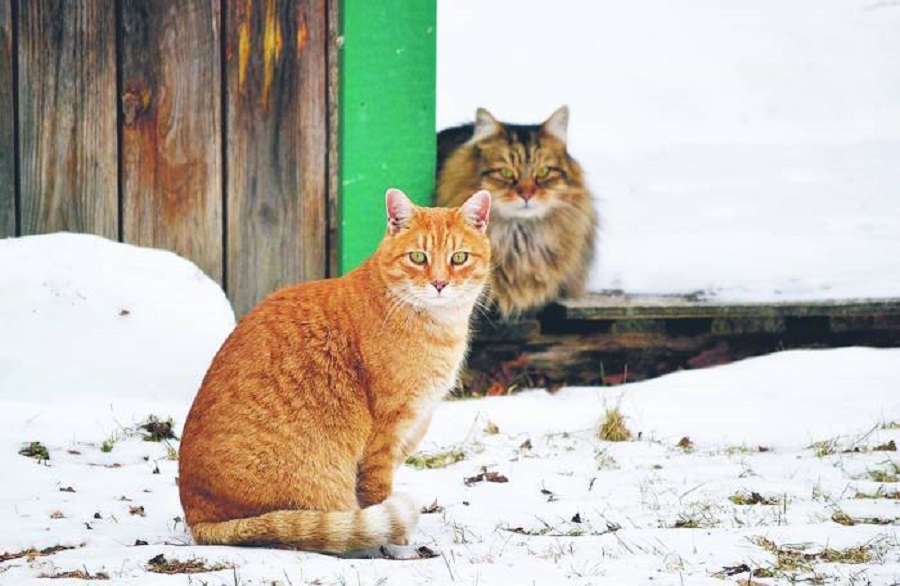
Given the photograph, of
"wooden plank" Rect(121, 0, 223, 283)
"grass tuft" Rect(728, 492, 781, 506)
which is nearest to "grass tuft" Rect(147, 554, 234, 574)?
"grass tuft" Rect(728, 492, 781, 506)

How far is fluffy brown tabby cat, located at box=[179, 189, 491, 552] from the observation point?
11.3 ft

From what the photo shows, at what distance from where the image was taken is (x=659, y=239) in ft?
23.3

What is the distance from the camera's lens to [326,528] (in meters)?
3.34

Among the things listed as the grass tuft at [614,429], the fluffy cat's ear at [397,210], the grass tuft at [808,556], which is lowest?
the grass tuft at [614,429]

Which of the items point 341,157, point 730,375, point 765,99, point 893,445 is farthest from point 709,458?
point 765,99

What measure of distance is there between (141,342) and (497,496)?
183cm

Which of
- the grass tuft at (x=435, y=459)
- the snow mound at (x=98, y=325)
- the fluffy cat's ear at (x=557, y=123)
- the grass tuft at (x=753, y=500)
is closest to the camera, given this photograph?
the grass tuft at (x=753, y=500)

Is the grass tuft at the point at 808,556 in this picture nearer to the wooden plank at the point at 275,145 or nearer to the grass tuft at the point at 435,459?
the grass tuft at the point at 435,459

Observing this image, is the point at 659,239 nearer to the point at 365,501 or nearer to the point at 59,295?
the point at 59,295

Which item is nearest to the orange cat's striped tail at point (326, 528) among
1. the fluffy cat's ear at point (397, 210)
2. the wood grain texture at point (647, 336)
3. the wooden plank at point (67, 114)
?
the fluffy cat's ear at point (397, 210)

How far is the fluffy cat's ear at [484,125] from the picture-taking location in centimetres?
611

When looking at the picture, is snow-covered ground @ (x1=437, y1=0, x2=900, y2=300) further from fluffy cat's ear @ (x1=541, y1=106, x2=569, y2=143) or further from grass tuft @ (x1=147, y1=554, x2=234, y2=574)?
grass tuft @ (x1=147, y1=554, x2=234, y2=574)

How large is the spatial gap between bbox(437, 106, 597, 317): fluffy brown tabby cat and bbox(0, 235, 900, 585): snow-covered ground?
0.54 meters

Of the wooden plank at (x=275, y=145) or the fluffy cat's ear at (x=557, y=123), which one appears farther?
the fluffy cat's ear at (x=557, y=123)
